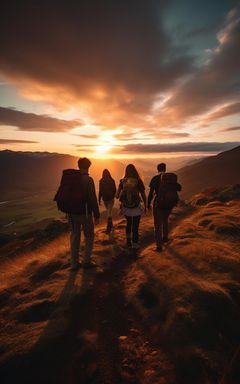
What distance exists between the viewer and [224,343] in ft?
17.9

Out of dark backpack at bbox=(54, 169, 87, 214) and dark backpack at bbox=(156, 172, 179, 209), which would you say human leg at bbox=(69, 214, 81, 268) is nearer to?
dark backpack at bbox=(54, 169, 87, 214)

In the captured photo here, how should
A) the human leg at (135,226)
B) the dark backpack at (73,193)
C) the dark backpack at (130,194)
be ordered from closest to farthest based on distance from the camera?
the dark backpack at (73,193), the dark backpack at (130,194), the human leg at (135,226)

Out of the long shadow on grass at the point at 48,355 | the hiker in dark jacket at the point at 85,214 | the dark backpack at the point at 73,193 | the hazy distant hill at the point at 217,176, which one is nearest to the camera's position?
the long shadow on grass at the point at 48,355

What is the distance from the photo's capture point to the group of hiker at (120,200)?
28.1 ft

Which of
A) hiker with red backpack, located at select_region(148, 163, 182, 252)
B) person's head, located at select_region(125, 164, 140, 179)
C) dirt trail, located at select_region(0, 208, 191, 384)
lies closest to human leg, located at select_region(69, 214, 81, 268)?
dirt trail, located at select_region(0, 208, 191, 384)

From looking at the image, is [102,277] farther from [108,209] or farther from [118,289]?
[108,209]

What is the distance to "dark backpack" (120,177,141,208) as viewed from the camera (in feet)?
33.9

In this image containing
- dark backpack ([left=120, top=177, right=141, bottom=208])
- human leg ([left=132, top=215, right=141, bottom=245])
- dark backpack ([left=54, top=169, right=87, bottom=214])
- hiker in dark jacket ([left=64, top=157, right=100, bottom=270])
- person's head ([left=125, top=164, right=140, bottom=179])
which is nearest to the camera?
dark backpack ([left=54, top=169, right=87, bottom=214])

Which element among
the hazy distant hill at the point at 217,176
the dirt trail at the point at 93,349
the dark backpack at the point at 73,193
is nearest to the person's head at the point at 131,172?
the dark backpack at the point at 73,193

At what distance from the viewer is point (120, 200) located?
34.9 feet

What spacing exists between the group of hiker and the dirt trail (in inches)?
84.2

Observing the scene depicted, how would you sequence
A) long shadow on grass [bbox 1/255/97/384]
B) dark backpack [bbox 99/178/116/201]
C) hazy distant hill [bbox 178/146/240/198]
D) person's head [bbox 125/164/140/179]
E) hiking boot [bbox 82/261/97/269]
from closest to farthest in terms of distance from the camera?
long shadow on grass [bbox 1/255/97/384] → hiking boot [bbox 82/261/97/269] → person's head [bbox 125/164/140/179] → dark backpack [bbox 99/178/116/201] → hazy distant hill [bbox 178/146/240/198]

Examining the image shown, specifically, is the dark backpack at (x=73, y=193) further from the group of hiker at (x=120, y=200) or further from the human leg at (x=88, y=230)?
the human leg at (x=88, y=230)

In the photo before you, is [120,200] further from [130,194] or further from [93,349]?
[93,349]
